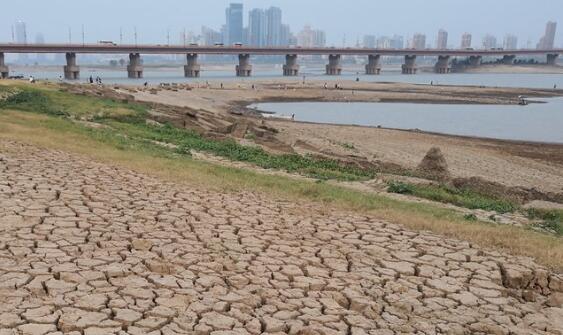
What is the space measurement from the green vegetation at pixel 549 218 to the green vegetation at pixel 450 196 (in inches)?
19.2

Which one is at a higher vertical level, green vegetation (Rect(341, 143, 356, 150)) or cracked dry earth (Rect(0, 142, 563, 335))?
cracked dry earth (Rect(0, 142, 563, 335))

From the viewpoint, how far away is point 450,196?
13.5 metres

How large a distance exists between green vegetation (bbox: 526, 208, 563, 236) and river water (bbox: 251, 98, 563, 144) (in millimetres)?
24237

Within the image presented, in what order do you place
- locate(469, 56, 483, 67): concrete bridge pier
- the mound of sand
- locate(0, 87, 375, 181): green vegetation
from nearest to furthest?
1. locate(0, 87, 375, 181): green vegetation
2. the mound of sand
3. locate(469, 56, 483, 67): concrete bridge pier

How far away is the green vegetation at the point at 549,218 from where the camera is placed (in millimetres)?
11289

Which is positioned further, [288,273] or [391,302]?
[288,273]

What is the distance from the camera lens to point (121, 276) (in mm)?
6484

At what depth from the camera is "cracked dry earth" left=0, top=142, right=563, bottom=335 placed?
18.4 ft

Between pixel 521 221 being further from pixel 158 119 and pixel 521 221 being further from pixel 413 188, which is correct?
pixel 158 119

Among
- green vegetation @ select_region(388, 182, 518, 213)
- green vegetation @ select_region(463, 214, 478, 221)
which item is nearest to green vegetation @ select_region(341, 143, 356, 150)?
A: green vegetation @ select_region(388, 182, 518, 213)

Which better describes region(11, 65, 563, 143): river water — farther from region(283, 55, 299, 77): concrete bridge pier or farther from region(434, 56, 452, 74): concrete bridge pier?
region(434, 56, 452, 74): concrete bridge pier

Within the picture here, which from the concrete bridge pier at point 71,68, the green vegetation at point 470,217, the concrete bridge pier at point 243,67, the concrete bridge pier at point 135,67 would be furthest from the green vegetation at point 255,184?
the concrete bridge pier at point 243,67

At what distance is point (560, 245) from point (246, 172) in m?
8.16

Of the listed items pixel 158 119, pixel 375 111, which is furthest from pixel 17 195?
pixel 375 111
